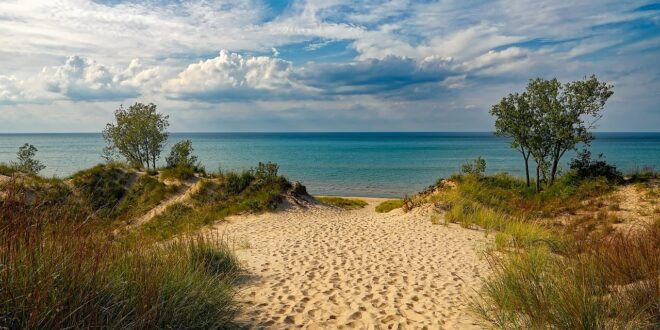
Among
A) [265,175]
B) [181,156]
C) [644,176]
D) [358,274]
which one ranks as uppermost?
[181,156]

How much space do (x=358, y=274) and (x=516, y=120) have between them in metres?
20.4

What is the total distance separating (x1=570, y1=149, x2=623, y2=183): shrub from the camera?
23.4 m

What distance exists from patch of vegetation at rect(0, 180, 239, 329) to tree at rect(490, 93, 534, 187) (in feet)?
79.7

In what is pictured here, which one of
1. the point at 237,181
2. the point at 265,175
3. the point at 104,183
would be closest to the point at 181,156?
the point at 104,183

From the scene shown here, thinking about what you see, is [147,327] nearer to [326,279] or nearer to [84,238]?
[84,238]

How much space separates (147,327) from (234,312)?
1701 mm

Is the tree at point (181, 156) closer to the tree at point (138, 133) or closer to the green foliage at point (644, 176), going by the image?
the tree at point (138, 133)

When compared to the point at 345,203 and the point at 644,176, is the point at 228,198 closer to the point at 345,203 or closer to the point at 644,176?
the point at 345,203

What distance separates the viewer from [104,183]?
76.6ft

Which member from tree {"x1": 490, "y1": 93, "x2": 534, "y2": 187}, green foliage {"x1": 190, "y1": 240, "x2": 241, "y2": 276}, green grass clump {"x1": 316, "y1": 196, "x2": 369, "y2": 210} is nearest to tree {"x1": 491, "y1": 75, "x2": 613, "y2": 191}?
tree {"x1": 490, "y1": 93, "x2": 534, "y2": 187}

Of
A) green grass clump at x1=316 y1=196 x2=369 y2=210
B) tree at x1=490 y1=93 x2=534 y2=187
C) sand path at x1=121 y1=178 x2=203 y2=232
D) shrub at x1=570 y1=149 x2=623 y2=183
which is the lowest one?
green grass clump at x1=316 y1=196 x2=369 y2=210

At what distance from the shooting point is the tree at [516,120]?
83.6 feet

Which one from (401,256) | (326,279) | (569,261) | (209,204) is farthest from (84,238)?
(209,204)

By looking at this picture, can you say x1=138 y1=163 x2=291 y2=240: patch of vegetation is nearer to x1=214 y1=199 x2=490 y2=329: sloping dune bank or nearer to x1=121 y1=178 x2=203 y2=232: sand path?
x1=121 y1=178 x2=203 y2=232: sand path
